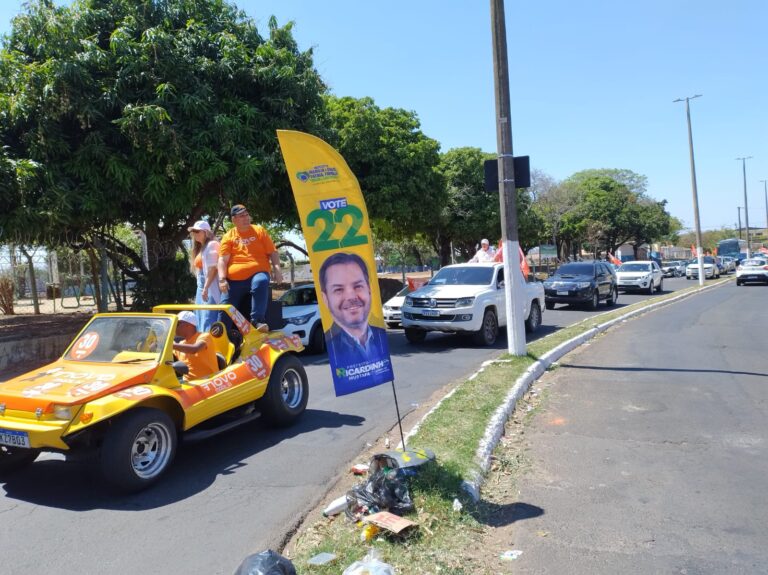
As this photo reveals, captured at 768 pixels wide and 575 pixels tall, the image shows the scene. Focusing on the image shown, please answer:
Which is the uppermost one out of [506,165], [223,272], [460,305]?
[506,165]

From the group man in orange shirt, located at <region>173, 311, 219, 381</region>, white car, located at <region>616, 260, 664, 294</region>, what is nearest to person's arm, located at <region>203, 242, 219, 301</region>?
→ man in orange shirt, located at <region>173, 311, 219, 381</region>

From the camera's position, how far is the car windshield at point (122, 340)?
5.33 metres

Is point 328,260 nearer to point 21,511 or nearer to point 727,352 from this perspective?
point 21,511

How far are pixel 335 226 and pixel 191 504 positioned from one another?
7.78ft

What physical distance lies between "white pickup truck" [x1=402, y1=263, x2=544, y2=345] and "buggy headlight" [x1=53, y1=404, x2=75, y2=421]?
7.99 metres

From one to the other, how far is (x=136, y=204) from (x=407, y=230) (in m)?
14.4

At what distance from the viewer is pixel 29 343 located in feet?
35.9

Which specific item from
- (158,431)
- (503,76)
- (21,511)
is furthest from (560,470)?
(503,76)

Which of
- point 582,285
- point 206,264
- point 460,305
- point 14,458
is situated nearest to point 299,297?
point 460,305

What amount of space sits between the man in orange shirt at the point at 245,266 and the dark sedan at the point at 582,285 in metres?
13.4

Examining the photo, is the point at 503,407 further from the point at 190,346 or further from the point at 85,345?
the point at 85,345

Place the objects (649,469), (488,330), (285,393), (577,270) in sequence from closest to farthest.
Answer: (649,469)
(285,393)
(488,330)
(577,270)

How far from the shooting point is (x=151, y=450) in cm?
487

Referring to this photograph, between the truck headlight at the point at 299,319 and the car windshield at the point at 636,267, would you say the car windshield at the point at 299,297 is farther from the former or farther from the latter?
the car windshield at the point at 636,267
